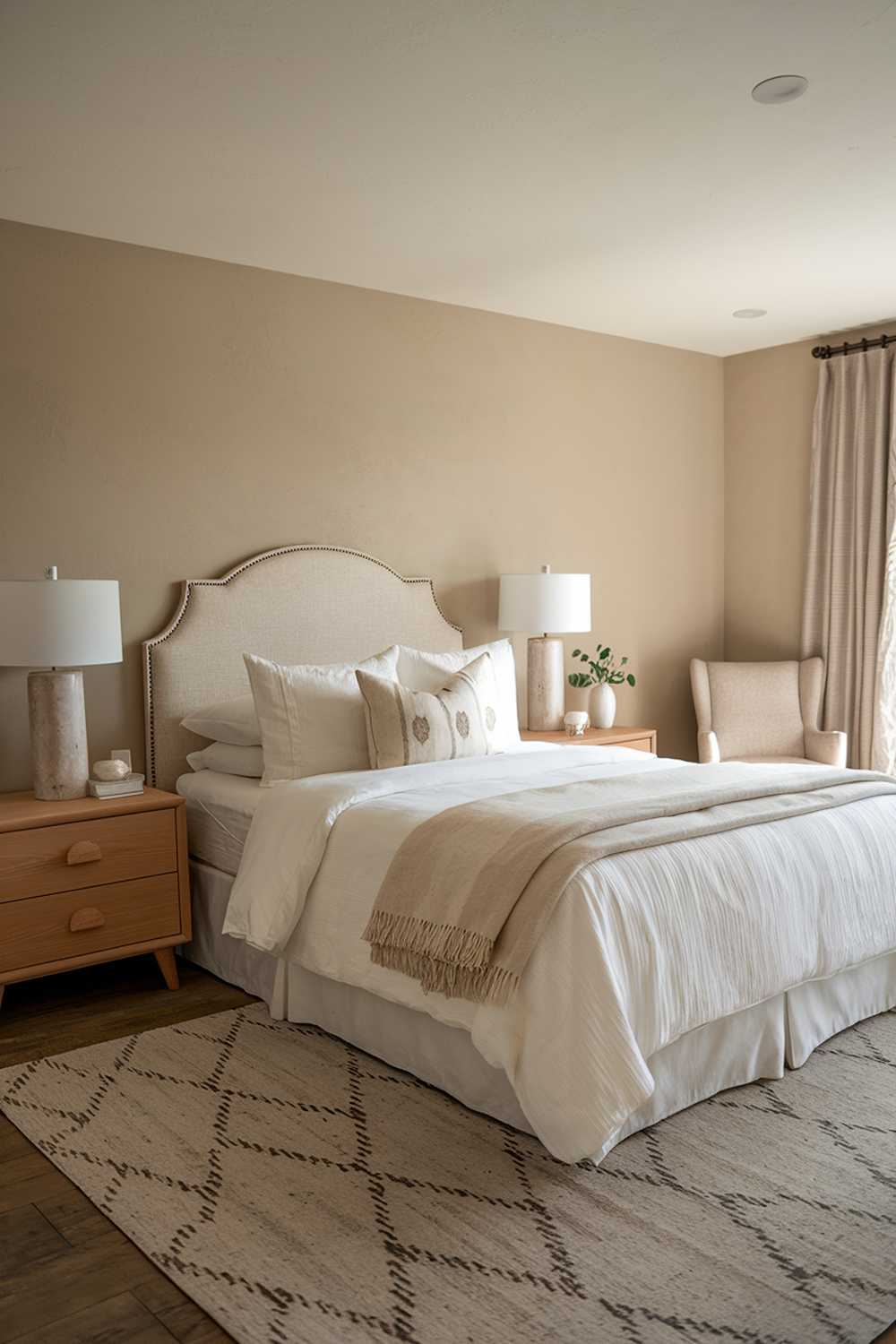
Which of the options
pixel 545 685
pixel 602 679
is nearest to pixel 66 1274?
pixel 545 685

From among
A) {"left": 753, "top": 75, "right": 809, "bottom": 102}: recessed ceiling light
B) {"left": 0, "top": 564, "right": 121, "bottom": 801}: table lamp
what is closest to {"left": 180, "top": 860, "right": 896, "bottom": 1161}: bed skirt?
{"left": 0, "top": 564, "right": 121, "bottom": 801}: table lamp

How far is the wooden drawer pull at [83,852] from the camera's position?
10.6ft

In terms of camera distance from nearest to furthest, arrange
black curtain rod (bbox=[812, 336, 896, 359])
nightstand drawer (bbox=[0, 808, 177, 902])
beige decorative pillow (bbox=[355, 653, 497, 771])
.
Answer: nightstand drawer (bbox=[0, 808, 177, 902]), beige decorative pillow (bbox=[355, 653, 497, 771]), black curtain rod (bbox=[812, 336, 896, 359])

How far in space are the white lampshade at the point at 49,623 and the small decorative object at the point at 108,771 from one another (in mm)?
362

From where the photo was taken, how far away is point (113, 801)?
3.39 meters

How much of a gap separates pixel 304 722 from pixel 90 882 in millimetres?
806

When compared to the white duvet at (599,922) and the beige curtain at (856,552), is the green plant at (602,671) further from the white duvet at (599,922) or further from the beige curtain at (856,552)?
the white duvet at (599,922)

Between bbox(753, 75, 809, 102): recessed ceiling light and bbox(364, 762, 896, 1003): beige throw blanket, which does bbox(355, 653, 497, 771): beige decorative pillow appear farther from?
bbox(753, 75, 809, 102): recessed ceiling light

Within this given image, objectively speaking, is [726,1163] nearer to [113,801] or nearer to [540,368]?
[113,801]

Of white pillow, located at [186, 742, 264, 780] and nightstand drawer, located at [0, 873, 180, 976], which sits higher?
white pillow, located at [186, 742, 264, 780]

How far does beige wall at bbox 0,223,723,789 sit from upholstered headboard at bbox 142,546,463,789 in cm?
8

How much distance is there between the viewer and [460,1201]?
7.31ft

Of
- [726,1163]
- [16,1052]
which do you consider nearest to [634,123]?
[726,1163]

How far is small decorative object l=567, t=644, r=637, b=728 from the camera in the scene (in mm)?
4977
